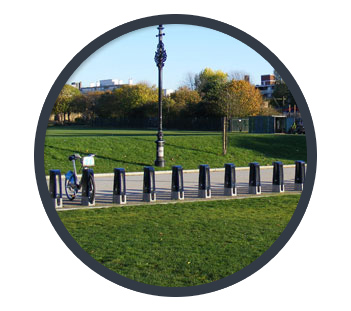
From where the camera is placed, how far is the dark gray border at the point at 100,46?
6.22m

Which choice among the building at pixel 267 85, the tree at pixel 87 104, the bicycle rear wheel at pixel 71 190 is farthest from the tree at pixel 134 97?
the bicycle rear wheel at pixel 71 190

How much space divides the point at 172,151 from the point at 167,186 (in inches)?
338

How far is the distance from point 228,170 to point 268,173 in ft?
21.5

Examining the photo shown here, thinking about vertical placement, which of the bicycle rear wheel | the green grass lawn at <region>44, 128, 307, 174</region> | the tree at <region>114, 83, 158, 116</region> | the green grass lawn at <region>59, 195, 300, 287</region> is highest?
the tree at <region>114, 83, 158, 116</region>

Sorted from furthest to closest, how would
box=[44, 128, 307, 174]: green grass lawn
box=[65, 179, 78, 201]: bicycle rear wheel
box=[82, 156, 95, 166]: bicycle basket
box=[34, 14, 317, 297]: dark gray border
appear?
box=[44, 128, 307, 174]: green grass lawn
box=[65, 179, 78, 201]: bicycle rear wheel
box=[82, 156, 95, 166]: bicycle basket
box=[34, 14, 317, 297]: dark gray border

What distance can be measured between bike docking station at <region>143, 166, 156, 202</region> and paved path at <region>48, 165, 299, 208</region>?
0.18m

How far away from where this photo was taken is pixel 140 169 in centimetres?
1970

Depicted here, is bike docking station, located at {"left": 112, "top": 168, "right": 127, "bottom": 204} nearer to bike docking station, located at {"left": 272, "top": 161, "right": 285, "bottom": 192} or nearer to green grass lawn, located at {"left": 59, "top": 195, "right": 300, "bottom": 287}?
green grass lawn, located at {"left": 59, "top": 195, "right": 300, "bottom": 287}

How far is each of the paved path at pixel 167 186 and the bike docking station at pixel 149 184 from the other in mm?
183

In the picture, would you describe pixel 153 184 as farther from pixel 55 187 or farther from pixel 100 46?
pixel 100 46

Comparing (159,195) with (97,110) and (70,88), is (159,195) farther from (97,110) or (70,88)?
(70,88)

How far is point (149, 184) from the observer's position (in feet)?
38.3

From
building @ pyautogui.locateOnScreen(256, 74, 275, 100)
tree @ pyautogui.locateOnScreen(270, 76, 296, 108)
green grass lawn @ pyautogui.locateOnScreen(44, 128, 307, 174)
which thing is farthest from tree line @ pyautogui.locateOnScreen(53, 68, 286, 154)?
building @ pyautogui.locateOnScreen(256, 74, 275, 100)

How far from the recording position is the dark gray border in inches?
245
